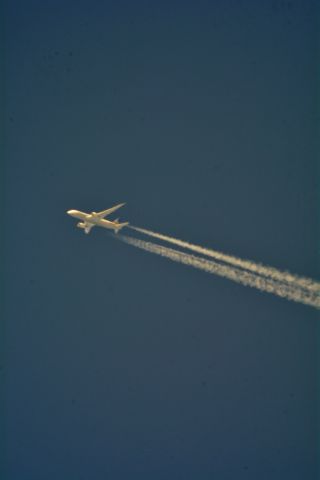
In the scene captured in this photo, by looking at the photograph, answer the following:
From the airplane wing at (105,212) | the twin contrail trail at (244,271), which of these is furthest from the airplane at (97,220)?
the twin contrail trail at (244,271)

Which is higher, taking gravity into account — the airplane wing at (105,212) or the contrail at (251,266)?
the airplane wing at (105,212)

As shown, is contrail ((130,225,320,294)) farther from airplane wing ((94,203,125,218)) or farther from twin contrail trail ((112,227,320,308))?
airplane wing ((94,203,125,218))

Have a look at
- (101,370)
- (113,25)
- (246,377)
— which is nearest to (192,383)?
(246,377)

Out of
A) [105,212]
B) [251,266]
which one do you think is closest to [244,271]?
[251,266]

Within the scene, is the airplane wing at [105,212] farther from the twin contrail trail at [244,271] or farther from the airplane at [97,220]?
the twin contrail trail at [244,271]

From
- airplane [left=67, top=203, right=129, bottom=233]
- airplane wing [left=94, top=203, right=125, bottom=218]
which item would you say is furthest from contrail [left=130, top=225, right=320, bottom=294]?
airplane wing [left=94, top=203, right=125, bottom=218]

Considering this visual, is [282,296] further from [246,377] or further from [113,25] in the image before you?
[113,25]
